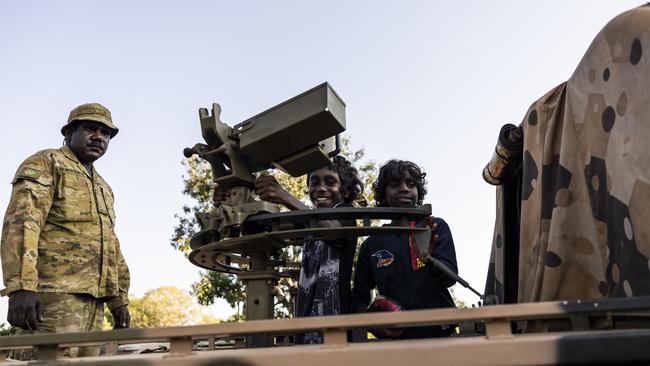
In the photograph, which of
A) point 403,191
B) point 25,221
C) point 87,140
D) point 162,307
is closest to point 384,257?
point 403,191

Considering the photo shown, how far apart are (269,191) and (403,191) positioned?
3.74 ft

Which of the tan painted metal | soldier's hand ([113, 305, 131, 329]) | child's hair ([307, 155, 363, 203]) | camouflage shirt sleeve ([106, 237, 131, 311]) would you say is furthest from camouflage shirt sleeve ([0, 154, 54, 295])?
the tan painted metal

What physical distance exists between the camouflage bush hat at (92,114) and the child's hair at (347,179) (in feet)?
5.01

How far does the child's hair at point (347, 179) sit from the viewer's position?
3654 mm

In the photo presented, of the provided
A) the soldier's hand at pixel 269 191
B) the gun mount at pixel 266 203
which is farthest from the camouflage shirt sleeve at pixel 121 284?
the soldier's hand at pixel 269 191

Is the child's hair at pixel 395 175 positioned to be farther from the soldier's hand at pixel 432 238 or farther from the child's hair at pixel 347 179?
the soldier's hand at pixel 432 238

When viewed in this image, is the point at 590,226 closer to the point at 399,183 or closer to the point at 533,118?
the point at 533,118

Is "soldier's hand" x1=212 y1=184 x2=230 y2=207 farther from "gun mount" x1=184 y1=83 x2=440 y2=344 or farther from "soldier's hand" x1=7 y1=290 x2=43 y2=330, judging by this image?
"soldier's hand" x1=7 y1=290 x2=43 y2=330

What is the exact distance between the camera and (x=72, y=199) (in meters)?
3.86

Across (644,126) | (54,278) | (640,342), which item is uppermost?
(644,126)

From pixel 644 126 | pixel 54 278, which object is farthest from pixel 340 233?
pixel 54 278

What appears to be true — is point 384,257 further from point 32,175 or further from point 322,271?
point 32,175

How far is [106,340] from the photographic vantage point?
1.71m

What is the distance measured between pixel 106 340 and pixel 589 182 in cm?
177
